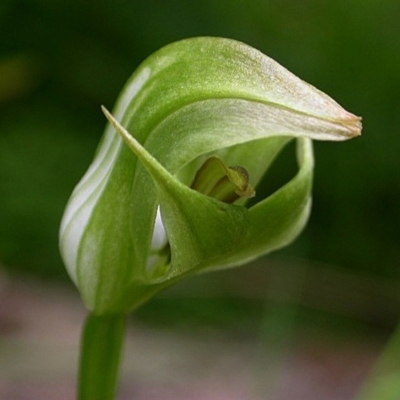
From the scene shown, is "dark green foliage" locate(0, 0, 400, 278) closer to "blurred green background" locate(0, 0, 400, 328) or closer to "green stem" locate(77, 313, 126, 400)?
"blurred green background" locate(0, 0, 400, 328)

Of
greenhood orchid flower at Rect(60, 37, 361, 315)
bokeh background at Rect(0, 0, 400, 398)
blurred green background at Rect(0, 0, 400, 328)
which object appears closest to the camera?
greenhood orchid flower at Rect(60, 37, 361, 315)

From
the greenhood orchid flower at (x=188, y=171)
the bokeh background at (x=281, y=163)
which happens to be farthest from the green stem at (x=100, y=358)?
the bokeh background at (x=281, y=163)

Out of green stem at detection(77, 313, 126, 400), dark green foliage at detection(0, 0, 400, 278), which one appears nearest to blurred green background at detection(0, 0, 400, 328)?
dark green foliage at detection(0, 0, 400, 278)

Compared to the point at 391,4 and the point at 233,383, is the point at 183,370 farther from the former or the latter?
the point at 391,4

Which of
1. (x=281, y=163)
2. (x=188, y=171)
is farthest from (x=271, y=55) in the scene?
(x=188, y=171)

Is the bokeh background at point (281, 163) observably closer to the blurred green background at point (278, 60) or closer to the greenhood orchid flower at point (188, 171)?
the blurred green background at point (278, 60)

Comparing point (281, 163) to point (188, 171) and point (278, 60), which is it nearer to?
point (278, 60)

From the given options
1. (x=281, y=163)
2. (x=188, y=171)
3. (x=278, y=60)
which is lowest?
(x=281, y=163)
